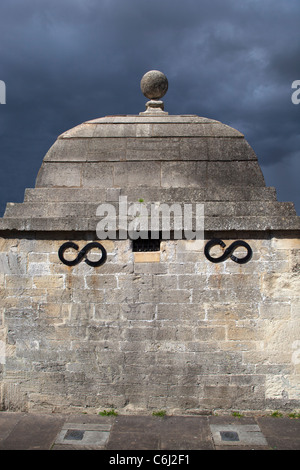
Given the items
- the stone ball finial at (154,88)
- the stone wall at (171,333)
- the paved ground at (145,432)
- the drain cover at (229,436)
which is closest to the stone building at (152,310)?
the stone wall at (171,333)

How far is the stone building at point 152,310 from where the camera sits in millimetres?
5652

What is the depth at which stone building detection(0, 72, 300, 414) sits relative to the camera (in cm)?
565

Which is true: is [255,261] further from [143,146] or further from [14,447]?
[14,447]

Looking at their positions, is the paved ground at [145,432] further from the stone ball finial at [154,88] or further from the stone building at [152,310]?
the stone ball finial at [154,88]

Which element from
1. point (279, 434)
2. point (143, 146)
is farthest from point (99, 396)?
point (143, 146)

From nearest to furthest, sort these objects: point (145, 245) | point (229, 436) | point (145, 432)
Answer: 1. point (229, 436)
2. point (145, 432)
3. point (145, 245)

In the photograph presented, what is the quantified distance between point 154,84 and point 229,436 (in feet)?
17.7

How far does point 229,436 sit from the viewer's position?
5.06 m

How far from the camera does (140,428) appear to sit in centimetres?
528

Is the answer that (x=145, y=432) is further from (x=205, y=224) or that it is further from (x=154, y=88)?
(x=154, y=88)

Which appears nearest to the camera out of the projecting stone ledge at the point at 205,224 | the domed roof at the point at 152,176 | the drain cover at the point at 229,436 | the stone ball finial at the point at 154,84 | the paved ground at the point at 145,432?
the paved ground at the point at 145,432
